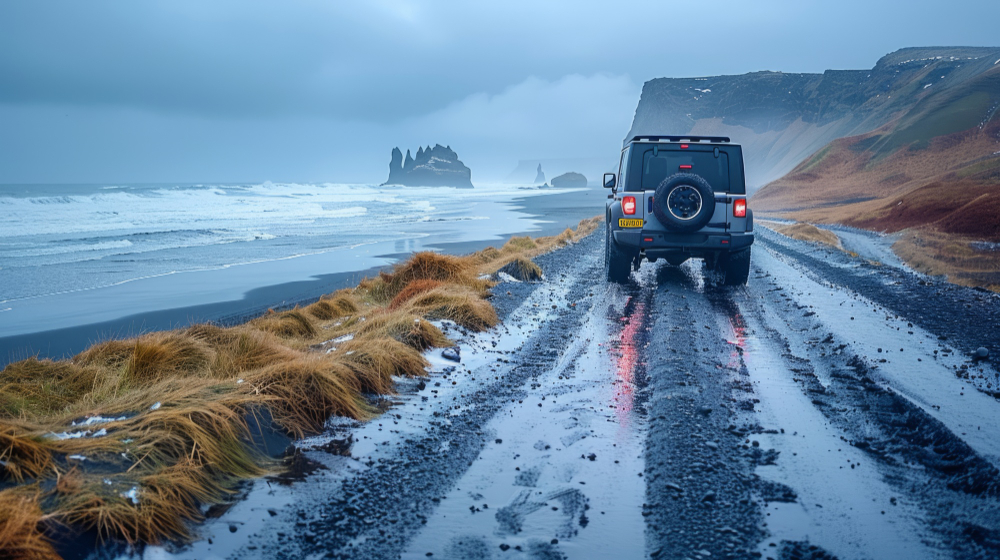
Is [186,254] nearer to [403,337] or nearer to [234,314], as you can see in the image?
[234,314]

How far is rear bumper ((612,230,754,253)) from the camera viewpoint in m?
9.27

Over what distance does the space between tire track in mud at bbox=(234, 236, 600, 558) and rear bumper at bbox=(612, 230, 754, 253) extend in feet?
14.7

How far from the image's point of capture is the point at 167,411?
3.54 m

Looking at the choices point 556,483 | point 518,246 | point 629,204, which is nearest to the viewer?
point 556,483

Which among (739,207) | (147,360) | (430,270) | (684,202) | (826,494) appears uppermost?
(684,202)

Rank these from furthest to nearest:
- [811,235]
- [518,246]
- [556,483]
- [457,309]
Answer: [811,235] → [518,246] → [457,309] → [556,483]

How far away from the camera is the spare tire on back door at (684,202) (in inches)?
352

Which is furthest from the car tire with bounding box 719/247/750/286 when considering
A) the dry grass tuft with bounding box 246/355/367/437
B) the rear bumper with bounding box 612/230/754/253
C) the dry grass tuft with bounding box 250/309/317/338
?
the dry grass tuft with bounding box 246/355/367/437

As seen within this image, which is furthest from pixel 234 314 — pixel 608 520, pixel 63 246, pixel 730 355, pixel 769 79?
pixel 769 79

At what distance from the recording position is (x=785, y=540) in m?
2.78

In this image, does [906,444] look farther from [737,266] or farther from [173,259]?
[173,259]

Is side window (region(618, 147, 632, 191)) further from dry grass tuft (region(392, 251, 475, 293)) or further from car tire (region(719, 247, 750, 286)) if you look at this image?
dry grass tuft (region(392, 251, 475, 293))

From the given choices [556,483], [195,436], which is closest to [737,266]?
[556,483]

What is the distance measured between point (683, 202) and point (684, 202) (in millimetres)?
15
